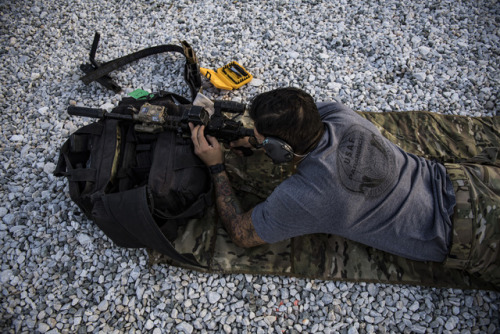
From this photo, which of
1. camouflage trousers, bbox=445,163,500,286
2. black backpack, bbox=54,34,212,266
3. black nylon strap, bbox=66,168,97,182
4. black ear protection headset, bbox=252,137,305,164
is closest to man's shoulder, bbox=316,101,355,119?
black ear protection headset, bbox=252,137,305,164

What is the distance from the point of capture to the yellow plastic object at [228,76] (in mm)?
4238

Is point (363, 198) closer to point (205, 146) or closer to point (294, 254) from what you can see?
point (294, 254)

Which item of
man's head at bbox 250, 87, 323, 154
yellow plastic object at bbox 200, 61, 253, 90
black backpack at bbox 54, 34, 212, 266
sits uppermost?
man's head at bbox 250, 87, 323, 154

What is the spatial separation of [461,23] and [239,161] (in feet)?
14.2

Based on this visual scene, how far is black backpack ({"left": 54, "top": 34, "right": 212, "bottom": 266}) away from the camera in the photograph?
2.77m

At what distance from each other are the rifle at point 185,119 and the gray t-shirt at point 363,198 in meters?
0.75

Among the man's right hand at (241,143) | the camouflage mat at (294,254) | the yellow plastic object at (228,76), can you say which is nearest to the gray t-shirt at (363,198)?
the camouflage mat at (294,254)

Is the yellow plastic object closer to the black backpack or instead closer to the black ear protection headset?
the black backpack

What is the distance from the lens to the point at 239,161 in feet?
11.5

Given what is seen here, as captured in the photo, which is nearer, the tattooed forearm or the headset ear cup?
the headset ear cup

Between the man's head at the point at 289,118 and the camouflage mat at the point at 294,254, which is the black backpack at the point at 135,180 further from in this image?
the man's head at the point at 289,118

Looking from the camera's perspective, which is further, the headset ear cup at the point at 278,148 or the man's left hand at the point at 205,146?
the man's left hand at the point at 205,146

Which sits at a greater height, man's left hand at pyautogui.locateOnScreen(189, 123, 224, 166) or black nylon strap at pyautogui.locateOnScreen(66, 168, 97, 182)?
man's left hand at pyautogui.locateOnScreen(189, 123, 224, 166)

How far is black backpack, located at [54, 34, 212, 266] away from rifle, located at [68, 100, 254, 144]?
4.2 inches
